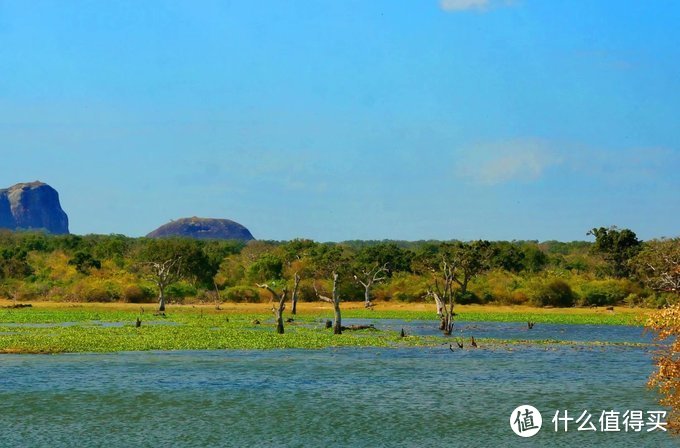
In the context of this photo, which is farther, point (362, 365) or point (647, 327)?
point (362, 365)

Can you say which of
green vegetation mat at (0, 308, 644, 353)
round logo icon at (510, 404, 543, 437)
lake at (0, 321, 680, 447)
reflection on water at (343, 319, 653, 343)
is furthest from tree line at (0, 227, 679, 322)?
round logo icon at (510, 404, 543, 437)

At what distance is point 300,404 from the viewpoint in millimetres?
31969

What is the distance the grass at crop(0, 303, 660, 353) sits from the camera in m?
49.8

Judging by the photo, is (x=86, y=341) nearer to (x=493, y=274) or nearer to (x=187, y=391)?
(x=187, y=391)

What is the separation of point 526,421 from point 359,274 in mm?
69387

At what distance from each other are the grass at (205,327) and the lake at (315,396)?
3.04 metres

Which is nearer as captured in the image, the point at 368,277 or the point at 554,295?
the point at 554,295

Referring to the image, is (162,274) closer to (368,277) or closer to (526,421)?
(368,277)

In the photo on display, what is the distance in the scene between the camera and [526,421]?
2909 cm

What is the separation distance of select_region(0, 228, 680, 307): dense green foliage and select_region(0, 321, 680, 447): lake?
4323 cm

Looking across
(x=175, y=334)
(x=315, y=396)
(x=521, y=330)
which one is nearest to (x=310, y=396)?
(x=315, y=396)

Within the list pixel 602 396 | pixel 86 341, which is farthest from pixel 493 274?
pixel 602 396

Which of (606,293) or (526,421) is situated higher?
(606,293)

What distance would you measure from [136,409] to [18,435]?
505 cm
